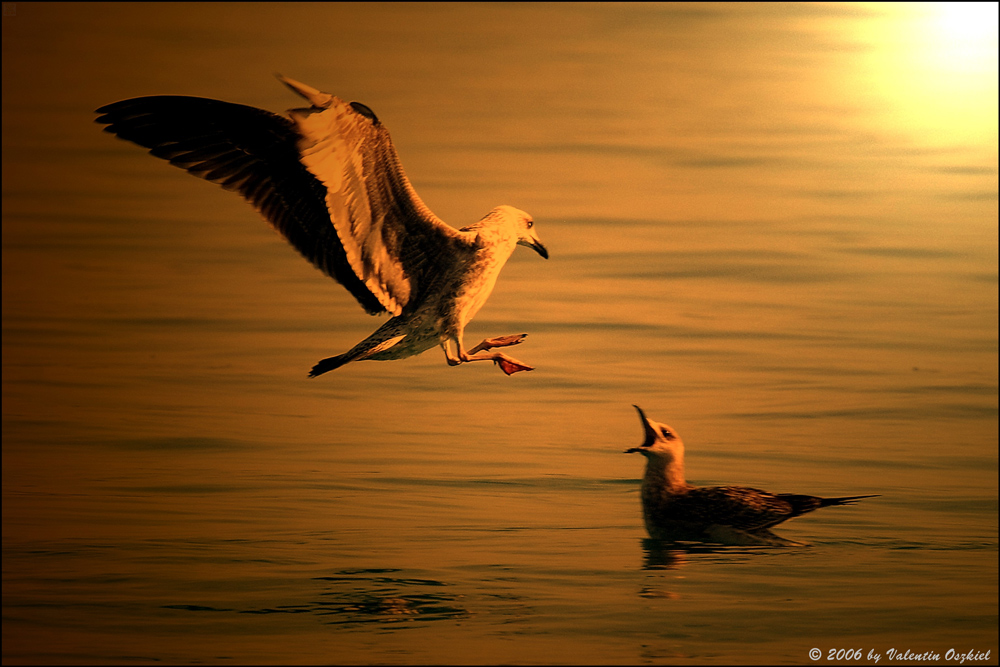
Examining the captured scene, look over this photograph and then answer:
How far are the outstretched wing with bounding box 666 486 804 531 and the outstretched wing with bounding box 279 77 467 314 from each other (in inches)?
46.2

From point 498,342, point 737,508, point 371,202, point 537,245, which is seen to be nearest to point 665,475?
point 737,508

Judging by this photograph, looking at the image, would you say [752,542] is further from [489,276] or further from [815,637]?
[489,276]

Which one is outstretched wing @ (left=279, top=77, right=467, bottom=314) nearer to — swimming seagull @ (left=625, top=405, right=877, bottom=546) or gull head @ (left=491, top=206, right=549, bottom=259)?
gull head @ (left=491, top=206, right=549, bottom=259)

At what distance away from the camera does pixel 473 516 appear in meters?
4.49

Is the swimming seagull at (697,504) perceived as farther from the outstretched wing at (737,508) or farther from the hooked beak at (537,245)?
the hooked beak at (537,245)

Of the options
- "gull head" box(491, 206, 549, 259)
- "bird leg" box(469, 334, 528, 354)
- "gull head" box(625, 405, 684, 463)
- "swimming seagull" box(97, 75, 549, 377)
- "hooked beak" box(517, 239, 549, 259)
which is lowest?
"gull head" box(625, 405, 684, 463)

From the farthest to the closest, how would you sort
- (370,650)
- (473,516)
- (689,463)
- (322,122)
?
(689,463)
(473,516)
(322,122)
(370,650)

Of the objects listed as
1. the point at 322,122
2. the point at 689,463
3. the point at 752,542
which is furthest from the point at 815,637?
the point at 322,122

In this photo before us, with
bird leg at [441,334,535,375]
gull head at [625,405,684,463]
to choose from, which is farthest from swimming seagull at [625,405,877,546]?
bird leg at [441,334,535,375]

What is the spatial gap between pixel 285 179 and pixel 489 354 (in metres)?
0.90

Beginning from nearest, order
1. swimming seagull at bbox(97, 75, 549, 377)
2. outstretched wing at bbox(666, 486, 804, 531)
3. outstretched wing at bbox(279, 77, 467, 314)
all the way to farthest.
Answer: outstretched wing at bbox(279, 77, 467, 314) < swimming seagull at bbox(97, 75, 549, 377) < outstretched wing at bbox(666, 486, 804, 531)

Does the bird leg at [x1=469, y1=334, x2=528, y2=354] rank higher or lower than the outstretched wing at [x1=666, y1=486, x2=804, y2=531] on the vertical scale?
higher

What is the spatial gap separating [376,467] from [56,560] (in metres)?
1.30

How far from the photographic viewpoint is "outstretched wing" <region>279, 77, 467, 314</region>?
366cm
